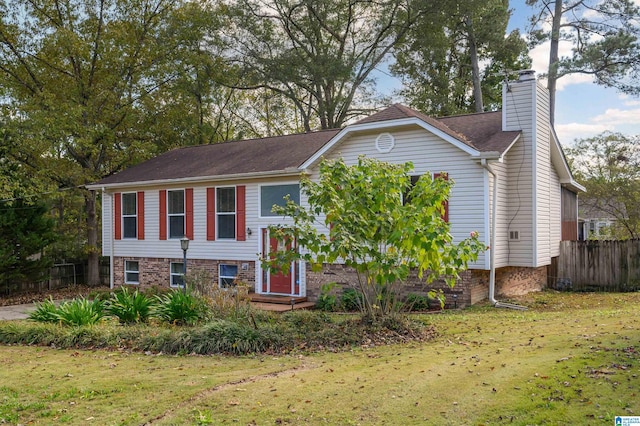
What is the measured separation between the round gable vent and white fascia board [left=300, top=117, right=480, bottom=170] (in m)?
0.25

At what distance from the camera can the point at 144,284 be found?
701 inches

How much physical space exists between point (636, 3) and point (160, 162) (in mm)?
19249

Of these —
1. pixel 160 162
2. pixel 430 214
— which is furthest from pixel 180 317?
pixel 160 162

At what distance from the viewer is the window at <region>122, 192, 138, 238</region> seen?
1811 cm

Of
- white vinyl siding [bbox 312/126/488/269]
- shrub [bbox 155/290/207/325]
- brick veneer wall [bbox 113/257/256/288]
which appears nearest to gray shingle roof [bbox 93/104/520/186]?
white vinyl siding [bbox 312/126/488/269]

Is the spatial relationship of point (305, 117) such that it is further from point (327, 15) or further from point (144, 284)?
point (144, 284)

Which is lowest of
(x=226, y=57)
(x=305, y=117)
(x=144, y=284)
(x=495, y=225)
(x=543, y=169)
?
(x=144, y=284)

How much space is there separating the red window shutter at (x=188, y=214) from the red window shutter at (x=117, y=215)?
3.16m

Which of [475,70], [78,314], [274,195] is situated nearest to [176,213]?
[274,195]

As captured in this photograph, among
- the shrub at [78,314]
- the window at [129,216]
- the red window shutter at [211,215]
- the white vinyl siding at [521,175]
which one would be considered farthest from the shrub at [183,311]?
the window at [129,216]

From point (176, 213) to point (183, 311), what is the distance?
7.82 metres

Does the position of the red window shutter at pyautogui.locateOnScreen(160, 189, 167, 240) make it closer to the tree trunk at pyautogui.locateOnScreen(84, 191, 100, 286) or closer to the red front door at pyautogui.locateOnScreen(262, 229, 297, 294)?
the red front door at pyautogui.locateOnScreen(262, 229, 297, 294)

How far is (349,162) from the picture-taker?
13648 millimetres

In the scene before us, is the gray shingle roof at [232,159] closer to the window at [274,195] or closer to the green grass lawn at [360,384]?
the window at [274,195]
